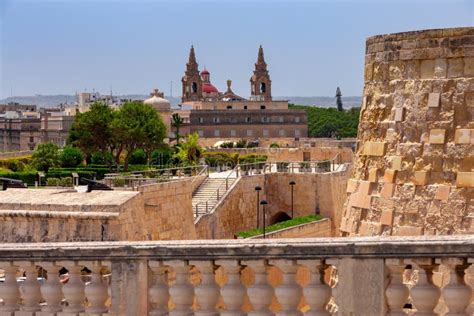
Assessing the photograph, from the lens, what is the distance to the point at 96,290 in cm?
670

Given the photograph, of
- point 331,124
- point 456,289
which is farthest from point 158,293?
point 331,124

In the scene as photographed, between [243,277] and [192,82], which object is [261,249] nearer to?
[243,277]

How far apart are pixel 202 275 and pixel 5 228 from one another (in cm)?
2169

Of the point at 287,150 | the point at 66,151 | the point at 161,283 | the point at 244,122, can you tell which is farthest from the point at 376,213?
the point at 244,122

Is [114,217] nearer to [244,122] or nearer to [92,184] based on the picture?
[92,184]

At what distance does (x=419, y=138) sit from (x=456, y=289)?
114 inches

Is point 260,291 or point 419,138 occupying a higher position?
point 419,138

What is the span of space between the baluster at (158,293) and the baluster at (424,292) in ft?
4.38

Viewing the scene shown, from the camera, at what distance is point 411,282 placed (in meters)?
7.90

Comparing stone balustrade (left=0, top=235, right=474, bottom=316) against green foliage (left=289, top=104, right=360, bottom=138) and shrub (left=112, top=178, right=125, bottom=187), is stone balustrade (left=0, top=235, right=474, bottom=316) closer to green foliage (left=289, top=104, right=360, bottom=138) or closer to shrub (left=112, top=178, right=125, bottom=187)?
shrub (left=112, top=178, right=125, bottom=187)

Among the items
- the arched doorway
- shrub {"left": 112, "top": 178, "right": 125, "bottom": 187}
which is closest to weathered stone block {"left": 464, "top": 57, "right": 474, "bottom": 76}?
shrub {"left": 112, "top": 178, "right": 125, "bottom": 187}

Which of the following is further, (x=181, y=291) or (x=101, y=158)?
(x=101, y=158)

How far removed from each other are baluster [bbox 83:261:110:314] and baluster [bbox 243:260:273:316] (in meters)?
0.84

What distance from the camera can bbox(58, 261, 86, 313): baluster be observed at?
6.72m
